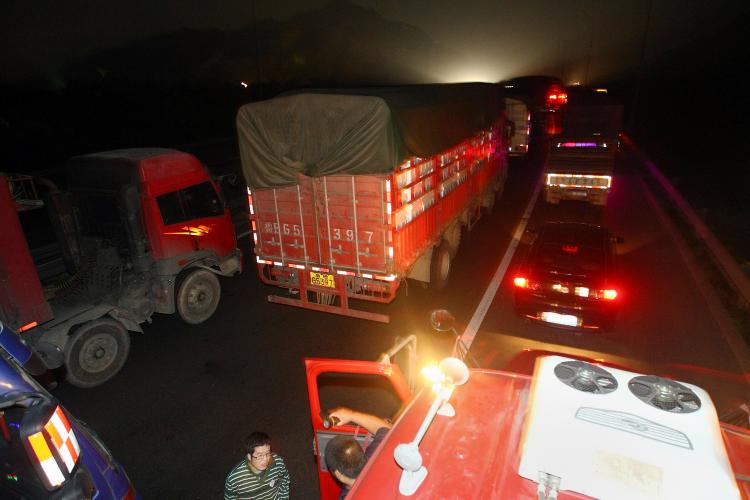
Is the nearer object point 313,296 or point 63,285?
point 63,285

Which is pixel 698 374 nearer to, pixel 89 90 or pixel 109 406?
pixel 109 406

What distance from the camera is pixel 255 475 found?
3434mm

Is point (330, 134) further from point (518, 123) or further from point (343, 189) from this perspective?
point (518, 123)

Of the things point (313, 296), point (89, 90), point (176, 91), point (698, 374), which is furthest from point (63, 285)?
point (176, 91)

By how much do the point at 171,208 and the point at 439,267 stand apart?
16.2 ft

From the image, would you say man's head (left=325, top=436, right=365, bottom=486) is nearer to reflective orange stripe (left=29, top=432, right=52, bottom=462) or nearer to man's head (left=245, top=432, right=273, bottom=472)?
man's head (left=245, top=432, right=273, bottom=472)

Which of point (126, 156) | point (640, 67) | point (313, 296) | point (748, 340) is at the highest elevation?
point (640, 67)

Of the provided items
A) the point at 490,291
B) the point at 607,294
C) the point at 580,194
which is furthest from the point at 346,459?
the point at 580,194

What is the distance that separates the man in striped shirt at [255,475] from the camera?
132 inches

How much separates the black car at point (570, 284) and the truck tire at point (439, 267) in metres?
1.81

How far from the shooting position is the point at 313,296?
8531 mm

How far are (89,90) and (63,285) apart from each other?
139 feet

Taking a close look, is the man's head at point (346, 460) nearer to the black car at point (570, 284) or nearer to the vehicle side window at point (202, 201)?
the black car at point (570, 284)

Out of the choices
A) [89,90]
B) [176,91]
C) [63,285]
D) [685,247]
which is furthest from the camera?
[176,91]
